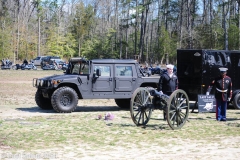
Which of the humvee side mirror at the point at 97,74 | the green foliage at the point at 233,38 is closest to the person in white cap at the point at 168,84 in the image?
the humvee side mirror at the point at 97,74

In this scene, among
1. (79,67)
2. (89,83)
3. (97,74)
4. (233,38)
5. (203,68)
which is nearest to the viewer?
(97,74)

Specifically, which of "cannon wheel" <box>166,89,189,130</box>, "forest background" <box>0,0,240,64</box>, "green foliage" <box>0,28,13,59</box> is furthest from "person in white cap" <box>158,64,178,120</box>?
"green foliage" <box>0,28,13,59</box>

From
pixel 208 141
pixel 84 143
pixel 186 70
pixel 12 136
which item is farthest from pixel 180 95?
pixel 186 70

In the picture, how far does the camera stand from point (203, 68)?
55.1ft

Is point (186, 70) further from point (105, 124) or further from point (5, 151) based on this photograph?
point (5, 151)

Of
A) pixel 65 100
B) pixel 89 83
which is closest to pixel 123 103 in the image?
pixel 89 83

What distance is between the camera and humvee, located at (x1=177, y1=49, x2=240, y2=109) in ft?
55.2

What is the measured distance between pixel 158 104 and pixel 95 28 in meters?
73.3

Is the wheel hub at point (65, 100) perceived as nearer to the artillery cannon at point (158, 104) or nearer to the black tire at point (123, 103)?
the black tire at point (123, 103)

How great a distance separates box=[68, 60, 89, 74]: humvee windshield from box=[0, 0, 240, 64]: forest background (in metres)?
44.0

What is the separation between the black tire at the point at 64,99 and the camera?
1495 cm

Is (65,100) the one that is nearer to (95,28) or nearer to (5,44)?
(5,44)

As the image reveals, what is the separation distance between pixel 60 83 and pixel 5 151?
691 cm

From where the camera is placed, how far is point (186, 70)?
684 inches
